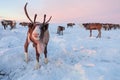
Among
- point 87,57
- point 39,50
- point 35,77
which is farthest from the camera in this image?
point 87,57

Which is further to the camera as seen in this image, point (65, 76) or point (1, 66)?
point (1, 66)

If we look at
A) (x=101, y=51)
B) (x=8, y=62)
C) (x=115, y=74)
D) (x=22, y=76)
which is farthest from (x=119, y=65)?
(x=8, y=62)

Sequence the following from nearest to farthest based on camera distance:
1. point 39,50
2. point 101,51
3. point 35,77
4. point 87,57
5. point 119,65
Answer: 1. point 35,77
2. point 39,50
3. point 119,65
4. point 87,57
5. point 101,51

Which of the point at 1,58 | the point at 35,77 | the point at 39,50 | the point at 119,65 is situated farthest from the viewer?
the point at 1,58

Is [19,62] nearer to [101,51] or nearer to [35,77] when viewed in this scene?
[35,77]

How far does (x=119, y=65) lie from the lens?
842 cm

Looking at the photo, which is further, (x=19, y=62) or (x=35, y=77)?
(x=19, y=62)

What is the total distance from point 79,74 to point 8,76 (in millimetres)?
2278

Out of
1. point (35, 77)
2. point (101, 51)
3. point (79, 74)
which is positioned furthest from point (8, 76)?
point (101, 51)

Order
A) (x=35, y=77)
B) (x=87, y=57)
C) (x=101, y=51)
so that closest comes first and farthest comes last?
1. (x=35, y=77)
2. (x=87, y=57)
3. (x=101, y=51)

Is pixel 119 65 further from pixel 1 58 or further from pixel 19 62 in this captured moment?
pixel 1 58

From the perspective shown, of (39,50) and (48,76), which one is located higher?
(39,50)

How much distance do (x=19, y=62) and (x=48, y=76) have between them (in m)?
1.88

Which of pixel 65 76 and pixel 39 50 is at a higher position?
pixel 39 50
